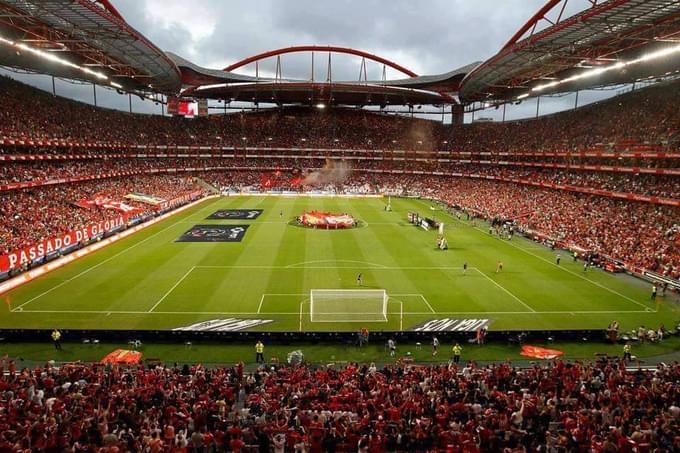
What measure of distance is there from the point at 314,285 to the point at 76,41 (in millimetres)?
28913

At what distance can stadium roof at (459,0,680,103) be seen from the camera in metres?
30.3

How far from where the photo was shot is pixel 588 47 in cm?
4006

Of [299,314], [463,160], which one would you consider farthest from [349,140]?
[299,314]

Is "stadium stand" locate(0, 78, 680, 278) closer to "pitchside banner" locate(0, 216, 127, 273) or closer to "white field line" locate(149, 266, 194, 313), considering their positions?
"pitchside banner" locate(0, 216, 127, 273)

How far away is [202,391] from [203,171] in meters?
80.0

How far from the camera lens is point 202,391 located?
1329 cm

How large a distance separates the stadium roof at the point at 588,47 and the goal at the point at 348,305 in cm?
2338

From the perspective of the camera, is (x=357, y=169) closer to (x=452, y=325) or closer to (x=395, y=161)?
(x=395, y=161)

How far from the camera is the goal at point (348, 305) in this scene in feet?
79.0

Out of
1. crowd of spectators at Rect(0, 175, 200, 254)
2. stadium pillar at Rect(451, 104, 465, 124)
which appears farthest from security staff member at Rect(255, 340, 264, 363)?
stadium pillar at Rect(451, 104, 465, 124)

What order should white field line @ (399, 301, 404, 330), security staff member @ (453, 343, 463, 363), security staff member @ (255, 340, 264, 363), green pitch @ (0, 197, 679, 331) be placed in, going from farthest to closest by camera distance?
green pitch @ (0, 197, 679, 331)
white field line @ (399, 301, 404, 330)
security staff member @ (453, 343, 463, 363)
security staff member @ (255, 340, 264, 363)

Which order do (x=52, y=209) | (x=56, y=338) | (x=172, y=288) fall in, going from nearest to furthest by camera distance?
(x=56, y=338) < (x=172, y=288) < (x=52, y=209)

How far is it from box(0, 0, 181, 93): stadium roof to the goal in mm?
24684

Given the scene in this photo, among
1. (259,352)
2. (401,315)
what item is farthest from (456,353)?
(259,352)
